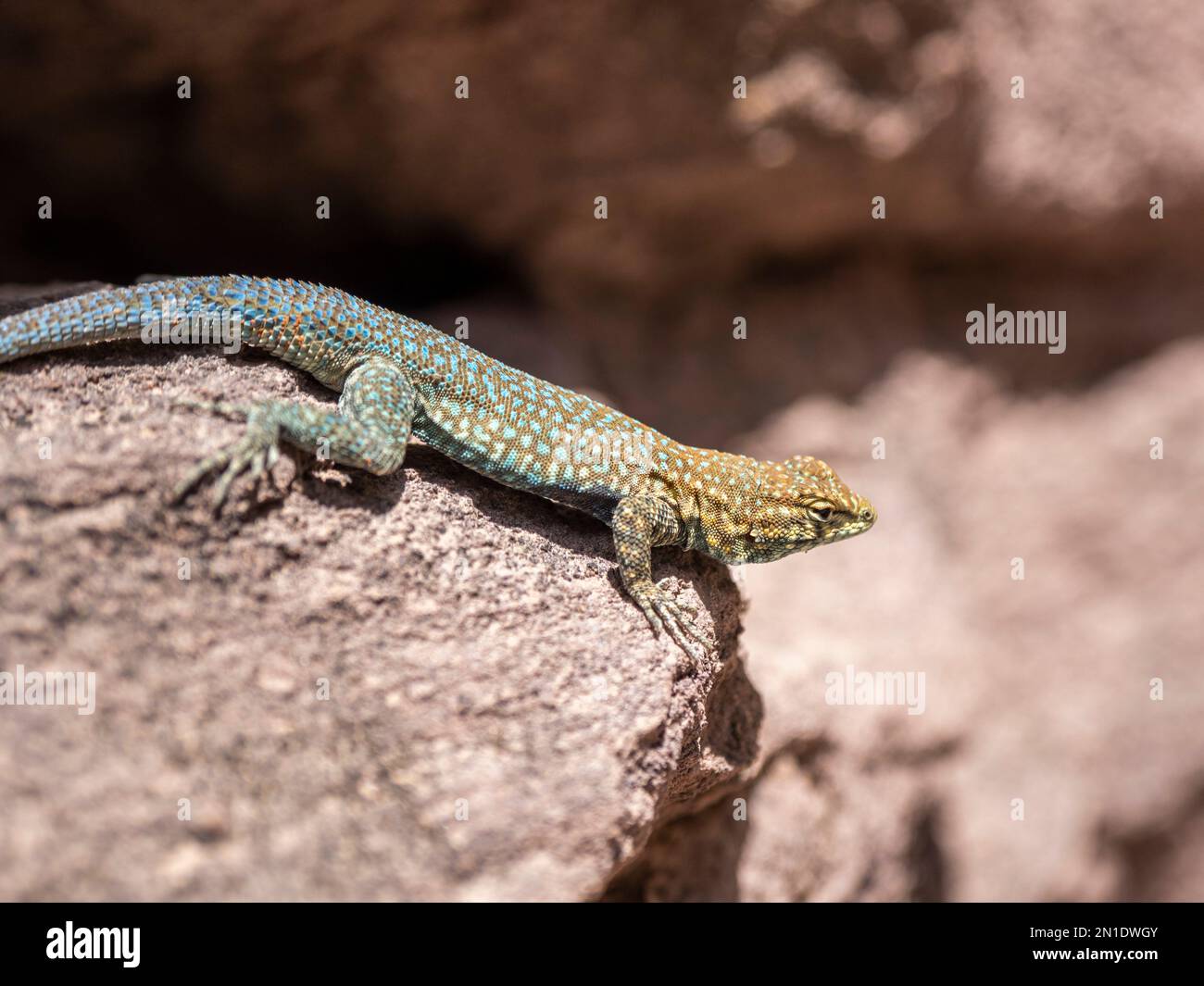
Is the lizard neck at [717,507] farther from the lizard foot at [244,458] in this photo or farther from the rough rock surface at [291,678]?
the lizard foot at [244,458]

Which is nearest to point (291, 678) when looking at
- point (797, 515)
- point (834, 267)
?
point (797, 515)

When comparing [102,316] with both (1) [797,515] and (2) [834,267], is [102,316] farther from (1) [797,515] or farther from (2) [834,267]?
(2) [834,267]

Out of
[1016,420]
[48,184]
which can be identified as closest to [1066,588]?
[1016,420]

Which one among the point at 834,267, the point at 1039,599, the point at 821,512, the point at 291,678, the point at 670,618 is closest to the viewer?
the point at 291,678

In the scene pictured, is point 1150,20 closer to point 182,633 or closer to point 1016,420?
point 1016,420

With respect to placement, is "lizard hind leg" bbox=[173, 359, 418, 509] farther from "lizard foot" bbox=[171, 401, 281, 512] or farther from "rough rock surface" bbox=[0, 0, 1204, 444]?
"rough rock surface" bbox=[0, 0, 1204, 444]

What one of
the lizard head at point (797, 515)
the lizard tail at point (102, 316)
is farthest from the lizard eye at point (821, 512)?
the lizard tail at point (102, 316)
